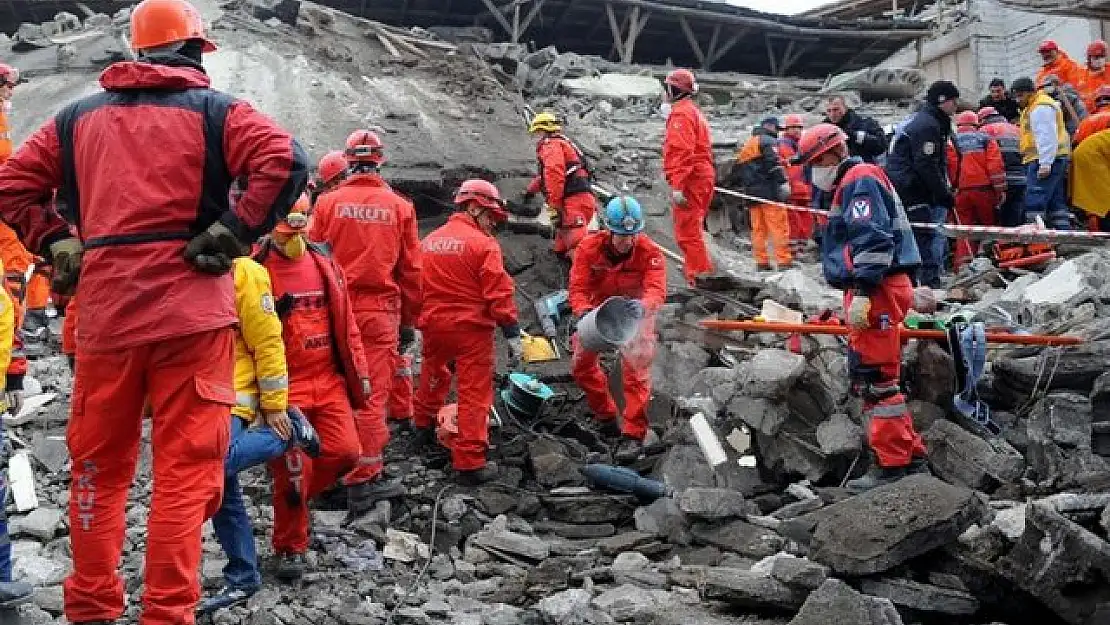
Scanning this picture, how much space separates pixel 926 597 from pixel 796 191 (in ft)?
26.4

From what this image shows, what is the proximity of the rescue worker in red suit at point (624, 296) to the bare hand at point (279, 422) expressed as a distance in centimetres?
282

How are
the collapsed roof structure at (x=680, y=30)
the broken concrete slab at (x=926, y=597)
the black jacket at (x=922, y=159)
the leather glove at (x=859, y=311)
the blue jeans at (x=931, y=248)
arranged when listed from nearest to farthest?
the broken concrete slab at (x=926, y=597) < the leather glove at (x=859, y=311) < the black jacket at (x=922, y=159) < the blue jeans at (x=931, y=248) < the collapsed roof structure at (x=680, y=30)

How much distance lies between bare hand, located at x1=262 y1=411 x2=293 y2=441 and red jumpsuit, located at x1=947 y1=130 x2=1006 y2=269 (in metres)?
8.34

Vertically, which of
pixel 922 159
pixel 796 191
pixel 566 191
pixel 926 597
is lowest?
pixel 796 191

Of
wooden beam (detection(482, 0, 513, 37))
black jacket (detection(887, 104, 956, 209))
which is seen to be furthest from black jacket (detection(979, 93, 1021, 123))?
wooden beam (detection(482, 0, 513, 37))

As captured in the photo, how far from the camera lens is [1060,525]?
3893mm

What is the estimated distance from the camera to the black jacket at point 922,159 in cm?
841

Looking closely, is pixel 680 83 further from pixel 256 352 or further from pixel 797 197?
pixel 256 352

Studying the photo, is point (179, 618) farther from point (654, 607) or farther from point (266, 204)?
point (654, 607)

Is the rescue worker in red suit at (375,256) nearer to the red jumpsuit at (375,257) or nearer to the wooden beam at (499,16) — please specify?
the red jumpsuit at (375,257)

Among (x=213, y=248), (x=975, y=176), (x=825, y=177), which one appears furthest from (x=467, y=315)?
(x=975, y=176)

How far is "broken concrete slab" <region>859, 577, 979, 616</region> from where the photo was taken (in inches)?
163

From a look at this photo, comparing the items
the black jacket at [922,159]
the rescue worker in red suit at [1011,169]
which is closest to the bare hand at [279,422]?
the black jacket at [922,159]

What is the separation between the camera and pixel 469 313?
6660mm
